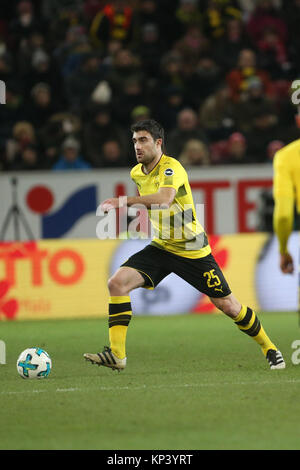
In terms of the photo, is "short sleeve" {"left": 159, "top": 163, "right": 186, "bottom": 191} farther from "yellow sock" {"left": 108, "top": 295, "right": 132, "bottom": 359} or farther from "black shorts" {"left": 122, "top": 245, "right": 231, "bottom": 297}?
"yellow sock" {"left": 108, "top": 295, "right": 132, "bottom": 359}

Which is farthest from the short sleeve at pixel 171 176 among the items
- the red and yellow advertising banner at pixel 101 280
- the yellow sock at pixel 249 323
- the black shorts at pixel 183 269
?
the red and yellow advertising banner at pixel 101 280

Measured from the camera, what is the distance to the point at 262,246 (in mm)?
13898

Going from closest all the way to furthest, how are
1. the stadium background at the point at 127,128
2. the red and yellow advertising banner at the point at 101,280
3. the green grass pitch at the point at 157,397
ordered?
the green grass pitch at the point at 157,397 → the red and yellow advertising banner at the point at 101,280 → the stadium background at the point at 127,128

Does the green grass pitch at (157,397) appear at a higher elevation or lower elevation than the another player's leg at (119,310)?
lower

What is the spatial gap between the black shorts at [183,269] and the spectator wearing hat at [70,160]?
7.19 metres

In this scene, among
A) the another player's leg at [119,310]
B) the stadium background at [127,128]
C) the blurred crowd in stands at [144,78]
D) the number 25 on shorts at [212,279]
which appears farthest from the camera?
the blurred crowd in stands at [144,78]

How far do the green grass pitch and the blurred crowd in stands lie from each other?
4.91 metres

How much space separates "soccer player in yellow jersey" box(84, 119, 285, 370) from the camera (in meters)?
8.36

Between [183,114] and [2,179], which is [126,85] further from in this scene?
[2,179]

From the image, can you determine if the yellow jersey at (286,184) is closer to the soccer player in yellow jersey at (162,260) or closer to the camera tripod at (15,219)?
the soccer player in yellow jersey at (162,260)

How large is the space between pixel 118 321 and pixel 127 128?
846 centimetres

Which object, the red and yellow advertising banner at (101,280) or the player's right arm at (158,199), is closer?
the player's right arm at (158,199)

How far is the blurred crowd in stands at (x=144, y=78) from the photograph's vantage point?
51.9ft

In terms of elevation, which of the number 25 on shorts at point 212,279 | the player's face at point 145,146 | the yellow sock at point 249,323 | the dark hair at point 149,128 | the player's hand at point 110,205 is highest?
the dark hair at point 149,128
